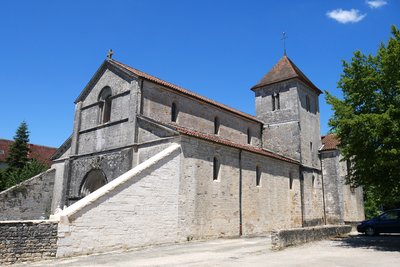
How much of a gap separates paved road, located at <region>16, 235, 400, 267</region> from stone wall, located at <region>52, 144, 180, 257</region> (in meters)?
0.61

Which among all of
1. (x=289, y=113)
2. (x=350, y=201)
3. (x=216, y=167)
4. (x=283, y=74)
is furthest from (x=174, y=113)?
(x=350, y=201)

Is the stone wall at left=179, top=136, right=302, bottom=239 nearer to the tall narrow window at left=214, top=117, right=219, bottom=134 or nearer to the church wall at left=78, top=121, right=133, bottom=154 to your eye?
the tall narrow window at left=214, top=117, right=219, bottom=134

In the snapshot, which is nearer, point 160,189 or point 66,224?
point 66,224

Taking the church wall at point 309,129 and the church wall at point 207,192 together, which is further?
the church wall at point 309,129

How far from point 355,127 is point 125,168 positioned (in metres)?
11.2

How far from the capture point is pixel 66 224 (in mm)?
11469

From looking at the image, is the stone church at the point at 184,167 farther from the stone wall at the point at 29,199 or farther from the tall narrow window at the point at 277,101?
the stone wall at the point at 29,199

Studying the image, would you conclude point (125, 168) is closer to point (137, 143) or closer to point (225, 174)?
point (137, 143)

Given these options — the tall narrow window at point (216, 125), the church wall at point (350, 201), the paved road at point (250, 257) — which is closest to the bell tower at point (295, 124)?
the church wall at point (350, 201)

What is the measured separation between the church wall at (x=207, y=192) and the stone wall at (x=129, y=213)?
0.69 m

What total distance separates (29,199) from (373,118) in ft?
65.2

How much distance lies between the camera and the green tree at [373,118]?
1298 centimetres

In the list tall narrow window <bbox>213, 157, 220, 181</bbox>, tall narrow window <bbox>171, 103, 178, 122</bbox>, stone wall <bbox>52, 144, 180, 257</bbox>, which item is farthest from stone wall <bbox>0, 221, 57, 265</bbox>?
tall narrow window <bbox>171, 103, 178, 122</bbox>

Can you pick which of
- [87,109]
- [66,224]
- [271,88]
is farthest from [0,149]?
[66,224]
